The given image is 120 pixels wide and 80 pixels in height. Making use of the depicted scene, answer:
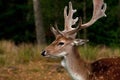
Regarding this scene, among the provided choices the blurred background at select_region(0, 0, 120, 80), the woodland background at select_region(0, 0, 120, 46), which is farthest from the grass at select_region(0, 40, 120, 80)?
the woodland background at select_region(0, 0, 120, 46)

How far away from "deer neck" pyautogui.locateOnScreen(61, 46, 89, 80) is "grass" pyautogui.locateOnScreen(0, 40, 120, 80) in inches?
104

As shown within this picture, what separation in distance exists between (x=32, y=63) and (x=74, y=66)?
4824 mm

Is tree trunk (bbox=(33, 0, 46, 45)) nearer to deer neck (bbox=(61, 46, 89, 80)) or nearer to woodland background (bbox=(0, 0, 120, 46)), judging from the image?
woodland background (bbox=(0, 0, 120, 46))

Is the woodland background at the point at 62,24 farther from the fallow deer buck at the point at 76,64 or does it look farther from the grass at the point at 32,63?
the fallow deer buck at the point at 76,64

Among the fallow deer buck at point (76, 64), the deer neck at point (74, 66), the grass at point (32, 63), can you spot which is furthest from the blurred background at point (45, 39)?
the deer neck at point (74, 66)

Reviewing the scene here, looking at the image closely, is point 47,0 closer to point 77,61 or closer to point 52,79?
point 52,79

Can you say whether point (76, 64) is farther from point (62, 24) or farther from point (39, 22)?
point (39, 22)

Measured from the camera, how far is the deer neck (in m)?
10.0

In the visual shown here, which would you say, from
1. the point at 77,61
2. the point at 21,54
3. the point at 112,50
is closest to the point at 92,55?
the point at 112,50

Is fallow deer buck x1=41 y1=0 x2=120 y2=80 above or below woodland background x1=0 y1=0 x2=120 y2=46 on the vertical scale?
below

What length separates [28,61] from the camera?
15086 millimetres

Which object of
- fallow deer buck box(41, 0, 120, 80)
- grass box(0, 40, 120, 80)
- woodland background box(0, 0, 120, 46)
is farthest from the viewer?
woodland background box(0, 0, 120, 46)

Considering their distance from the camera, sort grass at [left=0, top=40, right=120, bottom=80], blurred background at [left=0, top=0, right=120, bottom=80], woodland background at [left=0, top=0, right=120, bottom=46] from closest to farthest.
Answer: grass at [left=0, top=40, right=120, bottom=80]
blurred background at [left=0, top=0, right=120, bottom=80]
woodland background at [left=0, top=0, right=120, bottom=46]

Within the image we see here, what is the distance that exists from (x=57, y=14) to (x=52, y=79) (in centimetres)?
730
